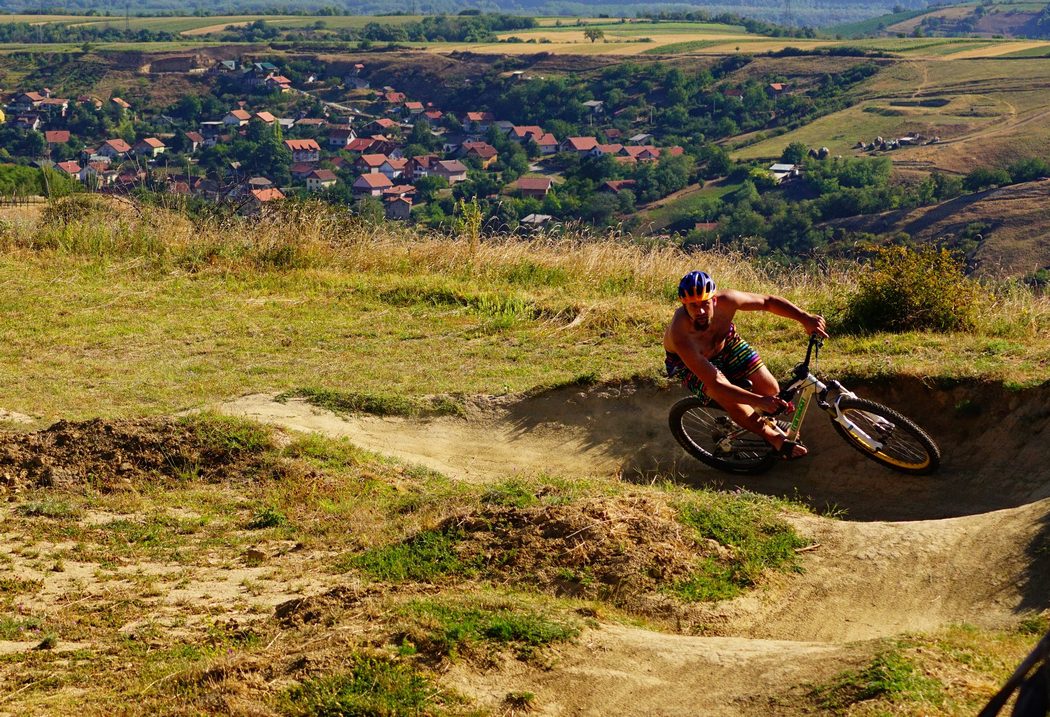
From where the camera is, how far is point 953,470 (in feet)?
27.3

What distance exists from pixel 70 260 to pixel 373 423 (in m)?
7.88

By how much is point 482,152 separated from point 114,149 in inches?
687

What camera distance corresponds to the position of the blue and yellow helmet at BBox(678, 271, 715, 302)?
25.6 feet

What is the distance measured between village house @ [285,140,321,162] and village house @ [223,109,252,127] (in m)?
8.77

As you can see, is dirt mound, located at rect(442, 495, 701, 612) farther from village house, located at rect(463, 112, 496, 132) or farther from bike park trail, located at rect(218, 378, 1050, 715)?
village house, located at rect(463, 112, 496, 132)

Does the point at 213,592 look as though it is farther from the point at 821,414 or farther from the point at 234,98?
the point at 234,98

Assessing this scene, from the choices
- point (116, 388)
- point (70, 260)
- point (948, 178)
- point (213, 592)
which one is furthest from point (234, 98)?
point (213, 592)

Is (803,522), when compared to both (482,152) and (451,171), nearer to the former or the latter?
(451,171)

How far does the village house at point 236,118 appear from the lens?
60.4 meters

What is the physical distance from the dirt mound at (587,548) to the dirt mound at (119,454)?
2.48m

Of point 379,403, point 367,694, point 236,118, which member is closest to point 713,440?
point 379,403

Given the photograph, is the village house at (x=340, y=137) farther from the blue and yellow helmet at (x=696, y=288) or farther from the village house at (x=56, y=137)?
the blue and yellow helmet at (x=696, y=288)

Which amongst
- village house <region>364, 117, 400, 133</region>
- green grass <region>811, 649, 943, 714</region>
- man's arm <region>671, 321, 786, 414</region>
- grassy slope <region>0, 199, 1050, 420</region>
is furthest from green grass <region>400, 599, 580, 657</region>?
village house <region>364, 117, 400, 133</region>

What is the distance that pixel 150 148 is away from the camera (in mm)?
52281
